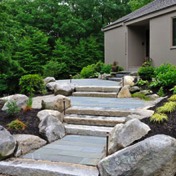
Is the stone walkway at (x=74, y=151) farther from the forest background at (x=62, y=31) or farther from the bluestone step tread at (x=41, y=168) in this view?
the forest background at (x=62, y=31)

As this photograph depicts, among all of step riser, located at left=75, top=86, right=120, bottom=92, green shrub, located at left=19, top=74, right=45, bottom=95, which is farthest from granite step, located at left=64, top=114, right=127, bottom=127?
green shrub, located at left=19, top=74, right=45, bottom=95

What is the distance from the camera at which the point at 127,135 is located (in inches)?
152

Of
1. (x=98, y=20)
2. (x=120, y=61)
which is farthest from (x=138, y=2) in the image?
(x=120, y=61)

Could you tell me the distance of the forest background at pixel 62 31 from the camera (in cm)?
1850

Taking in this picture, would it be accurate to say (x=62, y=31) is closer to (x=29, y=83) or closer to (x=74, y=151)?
(x=29, y=83)

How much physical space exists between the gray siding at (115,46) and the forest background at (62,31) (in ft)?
12.5

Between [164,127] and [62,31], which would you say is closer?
[164,127]

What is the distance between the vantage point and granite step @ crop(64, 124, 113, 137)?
515 cm

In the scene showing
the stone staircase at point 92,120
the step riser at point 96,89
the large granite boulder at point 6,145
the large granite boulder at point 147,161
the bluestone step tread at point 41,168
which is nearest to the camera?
the large granite boulder at point 147,161

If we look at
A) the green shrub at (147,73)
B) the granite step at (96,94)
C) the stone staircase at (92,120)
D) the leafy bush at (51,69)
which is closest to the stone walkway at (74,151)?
the stone staircase at (92,120)

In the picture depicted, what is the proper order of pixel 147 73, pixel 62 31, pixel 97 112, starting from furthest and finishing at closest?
pixel 62 31
pixel 147 73
pixel 97 112

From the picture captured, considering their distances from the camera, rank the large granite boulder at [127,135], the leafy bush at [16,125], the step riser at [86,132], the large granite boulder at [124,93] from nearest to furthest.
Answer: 1. the large granite boulder at [127,135]
2. the leafy bush at [16,125]
3. the step riser at [86,132]
4. the large granite boulder at [124,93]

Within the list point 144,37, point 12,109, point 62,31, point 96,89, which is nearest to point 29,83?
point 96,89

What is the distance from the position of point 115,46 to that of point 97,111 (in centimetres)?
967
